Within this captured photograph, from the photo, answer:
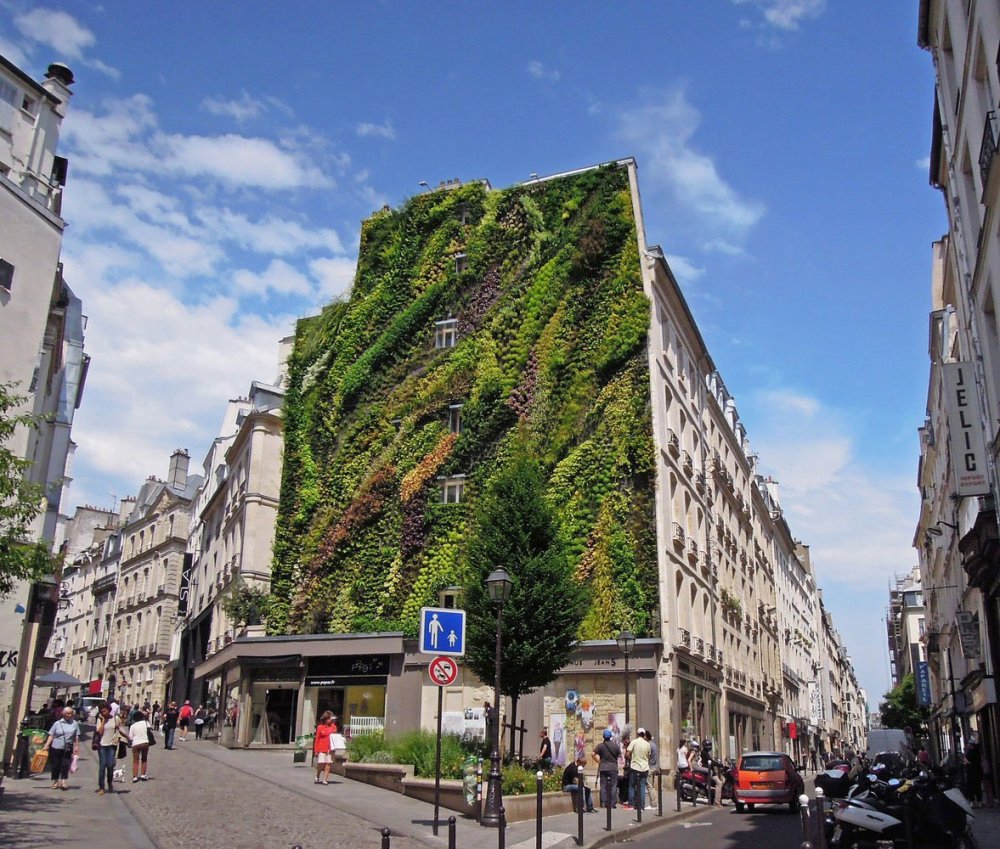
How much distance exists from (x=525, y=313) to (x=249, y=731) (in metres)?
17.5

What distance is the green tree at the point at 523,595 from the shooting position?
20.5 metres

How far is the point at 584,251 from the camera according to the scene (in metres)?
32.0

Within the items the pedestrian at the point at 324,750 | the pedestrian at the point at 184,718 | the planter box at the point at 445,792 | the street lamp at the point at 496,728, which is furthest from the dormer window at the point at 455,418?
the street lamp at the point at 496,728

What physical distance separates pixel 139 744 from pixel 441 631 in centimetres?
873

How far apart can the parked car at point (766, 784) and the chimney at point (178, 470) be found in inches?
2016

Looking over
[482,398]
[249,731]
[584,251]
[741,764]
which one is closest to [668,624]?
[741,764]

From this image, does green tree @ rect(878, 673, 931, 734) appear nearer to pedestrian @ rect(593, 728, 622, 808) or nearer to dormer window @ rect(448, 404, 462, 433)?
dormer window @ rect(448, 404, 462, 433)

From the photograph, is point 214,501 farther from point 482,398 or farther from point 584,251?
point 584,251

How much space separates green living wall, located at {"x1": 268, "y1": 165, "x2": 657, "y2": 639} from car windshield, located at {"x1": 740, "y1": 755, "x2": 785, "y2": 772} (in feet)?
18.8

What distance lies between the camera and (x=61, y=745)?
16.6 meters

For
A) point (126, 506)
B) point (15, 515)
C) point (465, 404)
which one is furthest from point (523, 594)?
point (126, 506)

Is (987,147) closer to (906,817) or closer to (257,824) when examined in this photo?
(906,817)

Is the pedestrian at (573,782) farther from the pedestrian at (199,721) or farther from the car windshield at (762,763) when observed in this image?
the pedestrian at (199,721)

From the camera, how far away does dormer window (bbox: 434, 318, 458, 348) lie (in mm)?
34281
